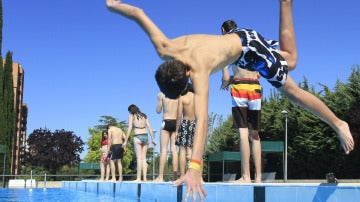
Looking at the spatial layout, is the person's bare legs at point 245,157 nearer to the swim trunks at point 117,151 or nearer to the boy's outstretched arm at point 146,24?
the boy's outstretched arm at point 146,24

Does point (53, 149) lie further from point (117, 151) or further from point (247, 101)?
point (247, 101)

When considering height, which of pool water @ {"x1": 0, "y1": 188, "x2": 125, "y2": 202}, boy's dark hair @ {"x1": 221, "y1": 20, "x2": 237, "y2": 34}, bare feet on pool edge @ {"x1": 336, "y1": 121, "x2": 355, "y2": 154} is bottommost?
pool water @ {"x1": 0, "y1": 188, "x2": 125, "y2": 202}

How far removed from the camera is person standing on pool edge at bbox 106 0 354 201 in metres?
3.55

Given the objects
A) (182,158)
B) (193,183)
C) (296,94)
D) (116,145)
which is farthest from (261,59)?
(116,145)

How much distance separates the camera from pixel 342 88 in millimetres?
31453

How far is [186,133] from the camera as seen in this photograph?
29.8ft

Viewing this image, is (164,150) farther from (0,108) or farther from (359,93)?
(0,108)

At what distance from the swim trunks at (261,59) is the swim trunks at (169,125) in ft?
18.8

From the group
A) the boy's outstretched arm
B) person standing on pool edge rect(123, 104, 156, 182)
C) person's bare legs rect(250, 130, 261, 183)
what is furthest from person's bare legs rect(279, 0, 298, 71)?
person standing on pool edge rect(123, 104, 156, 182)

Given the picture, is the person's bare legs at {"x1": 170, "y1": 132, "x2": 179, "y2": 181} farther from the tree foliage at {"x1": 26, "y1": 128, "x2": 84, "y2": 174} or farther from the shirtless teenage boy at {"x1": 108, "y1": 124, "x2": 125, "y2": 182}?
the tree foliage at {"x1": 26, "y1": 128, "x2": 84, "y2": 174}

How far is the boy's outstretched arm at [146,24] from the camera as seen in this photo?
13.2ft

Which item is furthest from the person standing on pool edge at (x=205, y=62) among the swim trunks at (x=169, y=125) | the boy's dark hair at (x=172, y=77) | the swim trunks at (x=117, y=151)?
the swim trunks at (x=117, y=151)

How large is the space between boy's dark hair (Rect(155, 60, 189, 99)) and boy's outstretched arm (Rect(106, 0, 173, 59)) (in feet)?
0.90

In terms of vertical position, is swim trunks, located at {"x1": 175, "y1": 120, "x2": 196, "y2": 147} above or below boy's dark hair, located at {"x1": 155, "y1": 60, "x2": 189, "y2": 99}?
below
